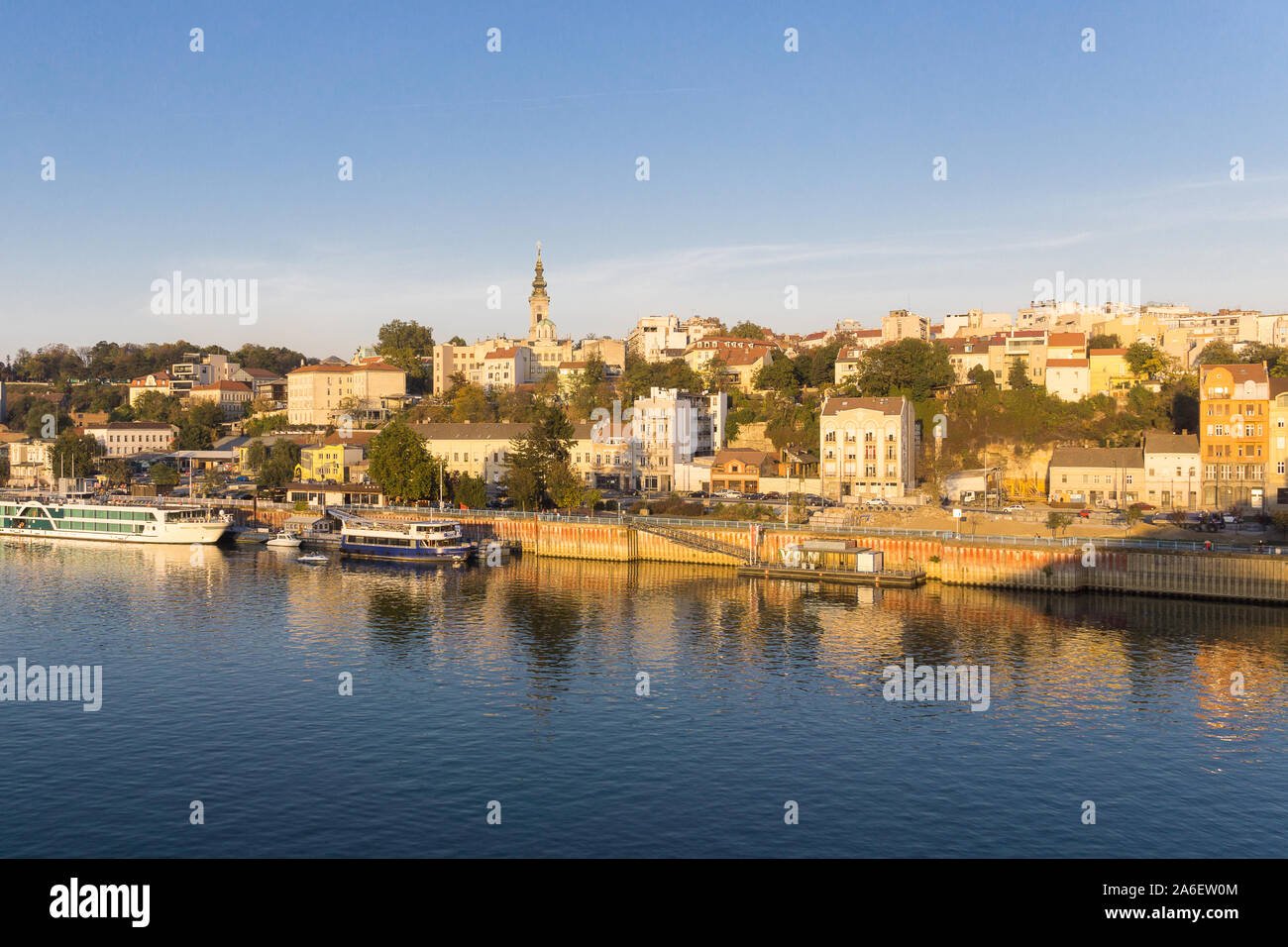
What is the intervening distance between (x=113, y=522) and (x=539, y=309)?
256ft

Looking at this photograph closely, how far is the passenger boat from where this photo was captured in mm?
67875

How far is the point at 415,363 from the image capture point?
5472 inches

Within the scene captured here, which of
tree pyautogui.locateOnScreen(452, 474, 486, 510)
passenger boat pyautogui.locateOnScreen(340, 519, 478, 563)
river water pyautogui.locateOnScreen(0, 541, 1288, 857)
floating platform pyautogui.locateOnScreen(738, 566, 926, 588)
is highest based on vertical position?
tree pyautogui.locateOnScreen(452, 474, 486, 510)

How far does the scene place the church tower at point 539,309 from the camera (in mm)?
145625

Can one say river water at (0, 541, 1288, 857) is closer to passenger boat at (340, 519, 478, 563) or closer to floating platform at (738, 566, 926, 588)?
floating platform at (738, 566, 926, 588)

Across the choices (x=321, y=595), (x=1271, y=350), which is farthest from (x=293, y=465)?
(x=1271, y=350)

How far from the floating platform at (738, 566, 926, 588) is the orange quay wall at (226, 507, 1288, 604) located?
187 centimetres

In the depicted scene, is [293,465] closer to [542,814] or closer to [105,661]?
[105,661]

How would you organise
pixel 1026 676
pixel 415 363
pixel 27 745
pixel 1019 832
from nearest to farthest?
1. pixel 1019 832
2. pixel 27 745
3. pixel 1026 676
4. pixel 415 363

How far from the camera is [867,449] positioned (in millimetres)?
79688

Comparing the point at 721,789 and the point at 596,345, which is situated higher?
the point at 596,345

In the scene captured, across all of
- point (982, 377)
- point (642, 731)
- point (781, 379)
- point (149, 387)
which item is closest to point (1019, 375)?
point (982, 377)

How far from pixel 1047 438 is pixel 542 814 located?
2733 inches

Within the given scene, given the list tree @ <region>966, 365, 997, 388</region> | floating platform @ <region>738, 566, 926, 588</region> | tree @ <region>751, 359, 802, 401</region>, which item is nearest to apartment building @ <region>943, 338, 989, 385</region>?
tree @ <region>966, 365, 997, 388</region>
